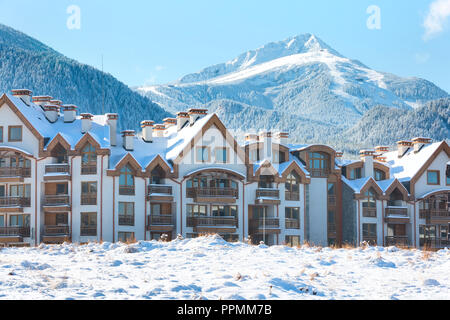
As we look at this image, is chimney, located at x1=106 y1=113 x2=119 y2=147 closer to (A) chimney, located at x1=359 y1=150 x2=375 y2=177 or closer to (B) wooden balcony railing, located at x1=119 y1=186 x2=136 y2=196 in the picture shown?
(B) wooden balcony railing, located at x1=119 y1=186 x2=136 y2=196

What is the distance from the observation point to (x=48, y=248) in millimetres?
30500

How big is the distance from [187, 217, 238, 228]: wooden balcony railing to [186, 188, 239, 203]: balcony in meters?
1.33

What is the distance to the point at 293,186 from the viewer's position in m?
60.1

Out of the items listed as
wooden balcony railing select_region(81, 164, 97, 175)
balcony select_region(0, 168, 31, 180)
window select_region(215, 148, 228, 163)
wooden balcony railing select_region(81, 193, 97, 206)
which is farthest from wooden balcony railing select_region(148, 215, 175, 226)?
balcony select_region(0, 168, 31, 180)

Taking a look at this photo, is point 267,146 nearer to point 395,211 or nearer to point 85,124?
point 395,211

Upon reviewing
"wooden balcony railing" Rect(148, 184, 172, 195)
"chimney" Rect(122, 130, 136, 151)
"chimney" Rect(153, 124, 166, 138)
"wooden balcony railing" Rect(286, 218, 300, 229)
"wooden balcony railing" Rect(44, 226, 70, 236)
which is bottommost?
"wooden balcony railing" Rect(44, 226, 70, 236)

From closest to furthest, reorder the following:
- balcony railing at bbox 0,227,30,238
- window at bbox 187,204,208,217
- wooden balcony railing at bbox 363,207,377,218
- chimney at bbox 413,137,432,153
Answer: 1. balcony railing at bbox 0,227,30,238
2. window at bbox 187,204,208,217
3. wooden balcony railing at bbox 363,207,377,218
4. chimney at bbox 413,137,432,153

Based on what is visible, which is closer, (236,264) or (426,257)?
(236,264)

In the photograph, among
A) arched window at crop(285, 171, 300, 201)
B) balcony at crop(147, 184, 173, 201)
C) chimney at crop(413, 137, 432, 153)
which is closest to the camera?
balcony at crop(147, 184, 173, 201)

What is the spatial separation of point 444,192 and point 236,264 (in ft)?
148

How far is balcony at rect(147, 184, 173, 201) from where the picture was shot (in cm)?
5444
